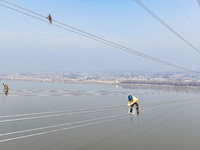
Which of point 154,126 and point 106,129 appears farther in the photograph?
point 154,126

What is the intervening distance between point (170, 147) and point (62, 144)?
781 cm

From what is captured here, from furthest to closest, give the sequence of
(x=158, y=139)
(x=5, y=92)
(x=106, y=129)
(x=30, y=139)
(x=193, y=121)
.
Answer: (x=193, y=121) → (x=106, y=129) → (x=158, y=139) → (x=30, y=139) → (x=5, y=92)

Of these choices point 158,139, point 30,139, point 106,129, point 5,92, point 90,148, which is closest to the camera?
point 5,92

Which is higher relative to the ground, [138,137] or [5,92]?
[5,92]

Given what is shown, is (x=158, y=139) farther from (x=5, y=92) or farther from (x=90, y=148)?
(x=5, y=92)

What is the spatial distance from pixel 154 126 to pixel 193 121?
5.59 metres

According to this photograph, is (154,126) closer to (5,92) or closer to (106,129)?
(106,129)

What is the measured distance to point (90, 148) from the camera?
15.3 metres

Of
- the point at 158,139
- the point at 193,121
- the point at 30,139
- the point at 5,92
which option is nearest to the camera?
the point at 5,92

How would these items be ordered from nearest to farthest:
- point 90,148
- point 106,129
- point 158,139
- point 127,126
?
1. point 90,148
2. point 158,139
3. point 106,129
4. point 127,126

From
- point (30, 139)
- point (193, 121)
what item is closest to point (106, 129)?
point (30, 139)

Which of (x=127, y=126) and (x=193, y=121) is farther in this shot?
(x=193, y=121)

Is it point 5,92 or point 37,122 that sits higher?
point 5,92

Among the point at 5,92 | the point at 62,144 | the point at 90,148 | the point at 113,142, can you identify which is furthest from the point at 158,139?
the point at 5,92
